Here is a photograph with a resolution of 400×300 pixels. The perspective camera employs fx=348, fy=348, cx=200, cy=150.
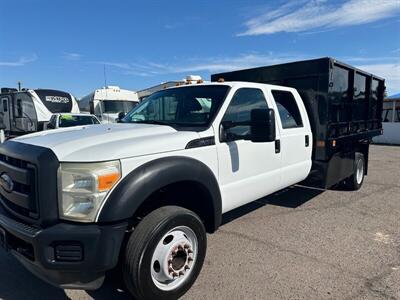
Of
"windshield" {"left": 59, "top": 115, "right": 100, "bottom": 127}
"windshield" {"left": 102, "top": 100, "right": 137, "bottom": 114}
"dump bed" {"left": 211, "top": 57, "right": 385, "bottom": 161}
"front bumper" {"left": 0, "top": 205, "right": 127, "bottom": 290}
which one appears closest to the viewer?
"front bumper" {"left": 0, "top": 205, "right": 127, "bottom": 290}

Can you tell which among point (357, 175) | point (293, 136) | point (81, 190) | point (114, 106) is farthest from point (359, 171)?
point (114, 106)

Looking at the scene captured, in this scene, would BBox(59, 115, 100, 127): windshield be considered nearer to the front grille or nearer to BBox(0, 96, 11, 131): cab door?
BBox(0, 96, 11, 131): cab door

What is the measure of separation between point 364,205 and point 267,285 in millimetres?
3499

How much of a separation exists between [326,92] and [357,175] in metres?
2.57

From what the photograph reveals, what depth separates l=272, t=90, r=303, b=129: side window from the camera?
182 inches

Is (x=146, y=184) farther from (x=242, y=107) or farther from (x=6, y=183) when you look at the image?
(x=242, y=107)

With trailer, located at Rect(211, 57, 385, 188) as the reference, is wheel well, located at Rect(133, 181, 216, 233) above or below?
below

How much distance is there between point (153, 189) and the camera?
8.93 feet

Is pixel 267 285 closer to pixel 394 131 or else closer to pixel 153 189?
pixel 153 189

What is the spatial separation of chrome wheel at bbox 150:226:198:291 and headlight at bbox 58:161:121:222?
0.63m

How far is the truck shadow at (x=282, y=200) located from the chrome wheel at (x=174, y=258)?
2037mm

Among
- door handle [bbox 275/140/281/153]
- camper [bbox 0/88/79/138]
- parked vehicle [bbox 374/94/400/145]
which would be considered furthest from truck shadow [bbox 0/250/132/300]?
parked vehicle [bbox 374/94/400/145]

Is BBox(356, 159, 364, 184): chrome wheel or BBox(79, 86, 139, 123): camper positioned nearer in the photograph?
BBox(356, 159, 364, 184): chrome wheel

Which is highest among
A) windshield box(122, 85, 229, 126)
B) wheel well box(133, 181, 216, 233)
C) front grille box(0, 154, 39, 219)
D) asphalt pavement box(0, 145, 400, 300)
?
windshield box(122, 85, 229, 126)
